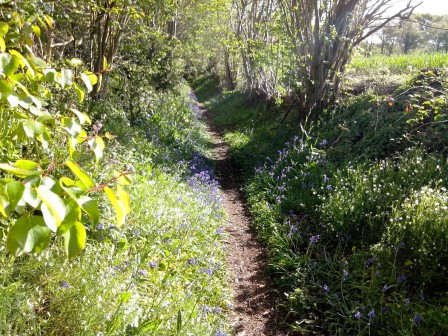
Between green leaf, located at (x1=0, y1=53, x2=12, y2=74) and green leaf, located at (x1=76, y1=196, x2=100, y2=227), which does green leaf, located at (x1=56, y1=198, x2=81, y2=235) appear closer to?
green leaf, located at (x1=76, y1=196, x2=100, y2=227)

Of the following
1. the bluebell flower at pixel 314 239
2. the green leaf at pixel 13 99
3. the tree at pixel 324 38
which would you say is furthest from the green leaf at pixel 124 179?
the tree at pixel 324 38

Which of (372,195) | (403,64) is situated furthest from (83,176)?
(403,64)

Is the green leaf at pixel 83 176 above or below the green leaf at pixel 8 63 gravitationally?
below

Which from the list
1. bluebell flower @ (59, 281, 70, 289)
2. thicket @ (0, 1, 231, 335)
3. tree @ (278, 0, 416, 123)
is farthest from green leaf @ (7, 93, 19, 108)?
tree @ (278, 0, 416, 123)

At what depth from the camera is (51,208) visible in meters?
0.73

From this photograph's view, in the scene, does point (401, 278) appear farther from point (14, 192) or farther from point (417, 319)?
point (14, 192)

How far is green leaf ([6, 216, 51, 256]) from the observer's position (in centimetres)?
74

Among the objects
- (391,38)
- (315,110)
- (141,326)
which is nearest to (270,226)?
(141,326)

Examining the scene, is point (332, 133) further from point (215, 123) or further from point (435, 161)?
point (215, 123)

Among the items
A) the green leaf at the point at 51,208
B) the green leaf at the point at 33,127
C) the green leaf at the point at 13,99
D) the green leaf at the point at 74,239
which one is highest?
the green leaf at the point at 13,99

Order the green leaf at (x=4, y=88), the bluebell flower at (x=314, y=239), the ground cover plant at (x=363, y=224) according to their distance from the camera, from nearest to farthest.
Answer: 1. the green leaf at (x=4, y=88)
2. the ground cover plant at (x=363, y=224)
3. the bluebell flower at (x=314, y=239)

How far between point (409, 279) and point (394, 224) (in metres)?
0.69

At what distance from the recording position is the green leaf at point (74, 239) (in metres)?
0.78

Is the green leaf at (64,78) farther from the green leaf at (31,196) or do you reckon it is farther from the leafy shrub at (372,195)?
the leafy shrub at (372,195)
